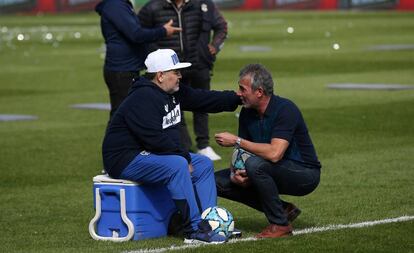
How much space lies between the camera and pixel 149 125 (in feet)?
32.5

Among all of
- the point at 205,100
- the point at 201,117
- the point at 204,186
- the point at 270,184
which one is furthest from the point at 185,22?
the point at 270,184

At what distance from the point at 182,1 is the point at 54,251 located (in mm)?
6389

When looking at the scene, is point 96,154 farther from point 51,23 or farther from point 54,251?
point 51,23

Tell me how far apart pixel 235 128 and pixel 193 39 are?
2796 mm

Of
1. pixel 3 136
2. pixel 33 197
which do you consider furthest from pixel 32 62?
pixel 33 197

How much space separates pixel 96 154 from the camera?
15.9m

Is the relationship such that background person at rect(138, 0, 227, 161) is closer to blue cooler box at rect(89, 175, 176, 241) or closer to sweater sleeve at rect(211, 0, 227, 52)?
sweater sleeve at rect(211, 0, 227, 52)

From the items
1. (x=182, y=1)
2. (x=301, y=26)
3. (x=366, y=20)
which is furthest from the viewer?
(x=366, y=20)

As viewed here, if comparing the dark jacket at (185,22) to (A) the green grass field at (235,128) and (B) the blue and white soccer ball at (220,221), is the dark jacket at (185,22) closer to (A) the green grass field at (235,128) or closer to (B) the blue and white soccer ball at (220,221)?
(A) the green grass field at (235,128)

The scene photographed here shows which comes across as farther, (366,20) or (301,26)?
(366,20)

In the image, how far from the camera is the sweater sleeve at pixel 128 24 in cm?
1387

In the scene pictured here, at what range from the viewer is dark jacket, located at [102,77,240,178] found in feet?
32.6

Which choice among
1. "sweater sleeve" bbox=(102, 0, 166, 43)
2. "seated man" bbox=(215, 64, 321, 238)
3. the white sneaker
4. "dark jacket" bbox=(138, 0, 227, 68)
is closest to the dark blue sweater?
"seated man" bbox=(215, 64, 321, 238)

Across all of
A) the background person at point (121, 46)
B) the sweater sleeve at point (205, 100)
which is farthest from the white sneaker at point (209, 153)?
the sweater sleeve at point (205, 100)
